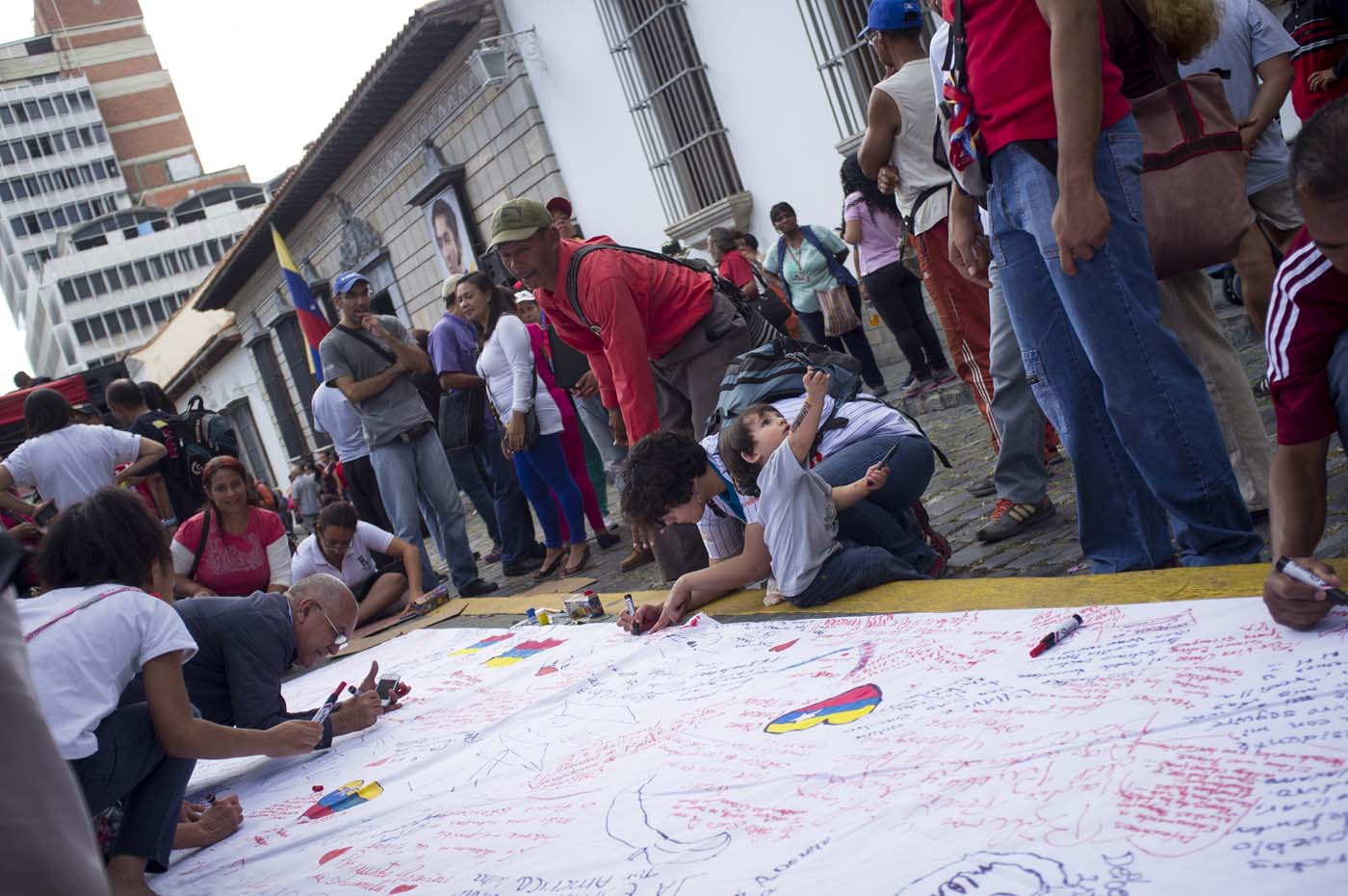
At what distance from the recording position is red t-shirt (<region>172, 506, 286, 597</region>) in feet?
18.1

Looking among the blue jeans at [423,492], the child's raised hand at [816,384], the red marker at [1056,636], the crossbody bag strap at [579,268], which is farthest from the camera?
the blue jeans at [423,492]

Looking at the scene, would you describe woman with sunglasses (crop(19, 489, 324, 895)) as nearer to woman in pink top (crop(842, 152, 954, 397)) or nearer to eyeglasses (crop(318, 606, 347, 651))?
eyeglasses (crop(318, 606, 347, 651))

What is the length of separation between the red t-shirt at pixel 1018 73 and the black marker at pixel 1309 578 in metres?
0.98

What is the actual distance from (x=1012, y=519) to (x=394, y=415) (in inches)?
134

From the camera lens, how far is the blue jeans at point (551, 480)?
588 centimetres

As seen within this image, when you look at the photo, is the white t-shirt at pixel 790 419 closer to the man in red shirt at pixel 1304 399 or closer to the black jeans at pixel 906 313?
the man in red shirt at pixel 1304 399

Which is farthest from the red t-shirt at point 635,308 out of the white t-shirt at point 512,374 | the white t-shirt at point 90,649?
the white t-shirt at point 90,649

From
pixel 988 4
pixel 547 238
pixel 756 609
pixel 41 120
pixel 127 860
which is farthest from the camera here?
pixel 41 120

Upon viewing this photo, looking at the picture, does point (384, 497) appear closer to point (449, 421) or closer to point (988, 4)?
point (449, 421)

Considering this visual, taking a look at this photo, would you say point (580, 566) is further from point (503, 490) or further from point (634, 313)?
point (634, 313)

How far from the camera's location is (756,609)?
11.0 ft

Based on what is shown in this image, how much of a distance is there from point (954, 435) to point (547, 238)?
282 centimetres

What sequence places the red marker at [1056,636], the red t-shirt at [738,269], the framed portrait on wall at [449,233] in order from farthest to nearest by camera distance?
the framed portrait on wall at [449,233] → the red t-shirt at [738,269] → the red marker at [1056,636]

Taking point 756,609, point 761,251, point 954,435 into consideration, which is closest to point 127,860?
point 756,609
